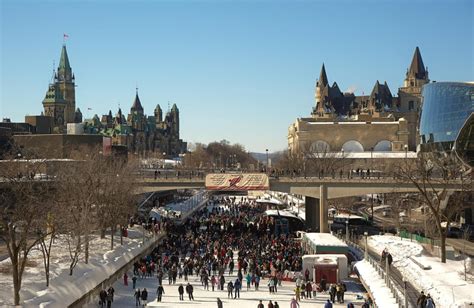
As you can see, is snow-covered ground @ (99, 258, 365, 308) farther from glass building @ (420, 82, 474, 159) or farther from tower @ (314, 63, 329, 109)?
tower @ (314, 63, 329, 109)

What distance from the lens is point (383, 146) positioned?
405ft

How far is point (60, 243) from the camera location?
4219 centimetres

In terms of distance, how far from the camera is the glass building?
7388cm

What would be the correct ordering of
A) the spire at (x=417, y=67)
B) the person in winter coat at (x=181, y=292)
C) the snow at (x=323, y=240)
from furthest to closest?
the spire at (x=417, y=67) → the snow at (x=323, y=240) → the person in winter coat at (x=181, y=292)

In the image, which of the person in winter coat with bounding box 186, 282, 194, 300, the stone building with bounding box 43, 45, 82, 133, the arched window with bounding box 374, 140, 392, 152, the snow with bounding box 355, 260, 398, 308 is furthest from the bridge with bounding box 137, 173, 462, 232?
the stone building with bounding box 43, 45, 82, 133

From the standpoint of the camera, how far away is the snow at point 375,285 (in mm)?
26094

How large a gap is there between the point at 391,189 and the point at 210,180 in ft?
50.5

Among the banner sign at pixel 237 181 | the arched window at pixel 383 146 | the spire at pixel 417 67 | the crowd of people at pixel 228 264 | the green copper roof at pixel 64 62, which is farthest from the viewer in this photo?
the green copper roof at pixel 64 62

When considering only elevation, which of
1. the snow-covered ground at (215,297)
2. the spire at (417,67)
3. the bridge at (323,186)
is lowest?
the snow-covered ground at (215,297)

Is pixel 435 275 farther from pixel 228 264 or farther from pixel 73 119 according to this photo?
pixel 73 119

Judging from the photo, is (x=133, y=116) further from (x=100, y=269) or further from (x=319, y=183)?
(x=100, y=269)

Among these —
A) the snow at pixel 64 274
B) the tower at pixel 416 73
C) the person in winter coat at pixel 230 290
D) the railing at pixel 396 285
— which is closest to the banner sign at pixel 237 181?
the snow at pixel 64 274

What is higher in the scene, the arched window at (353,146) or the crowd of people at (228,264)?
the arched window at (353,146)

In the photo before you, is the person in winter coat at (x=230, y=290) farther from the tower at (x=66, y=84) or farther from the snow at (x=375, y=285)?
the tower at (x=66, y=84)
